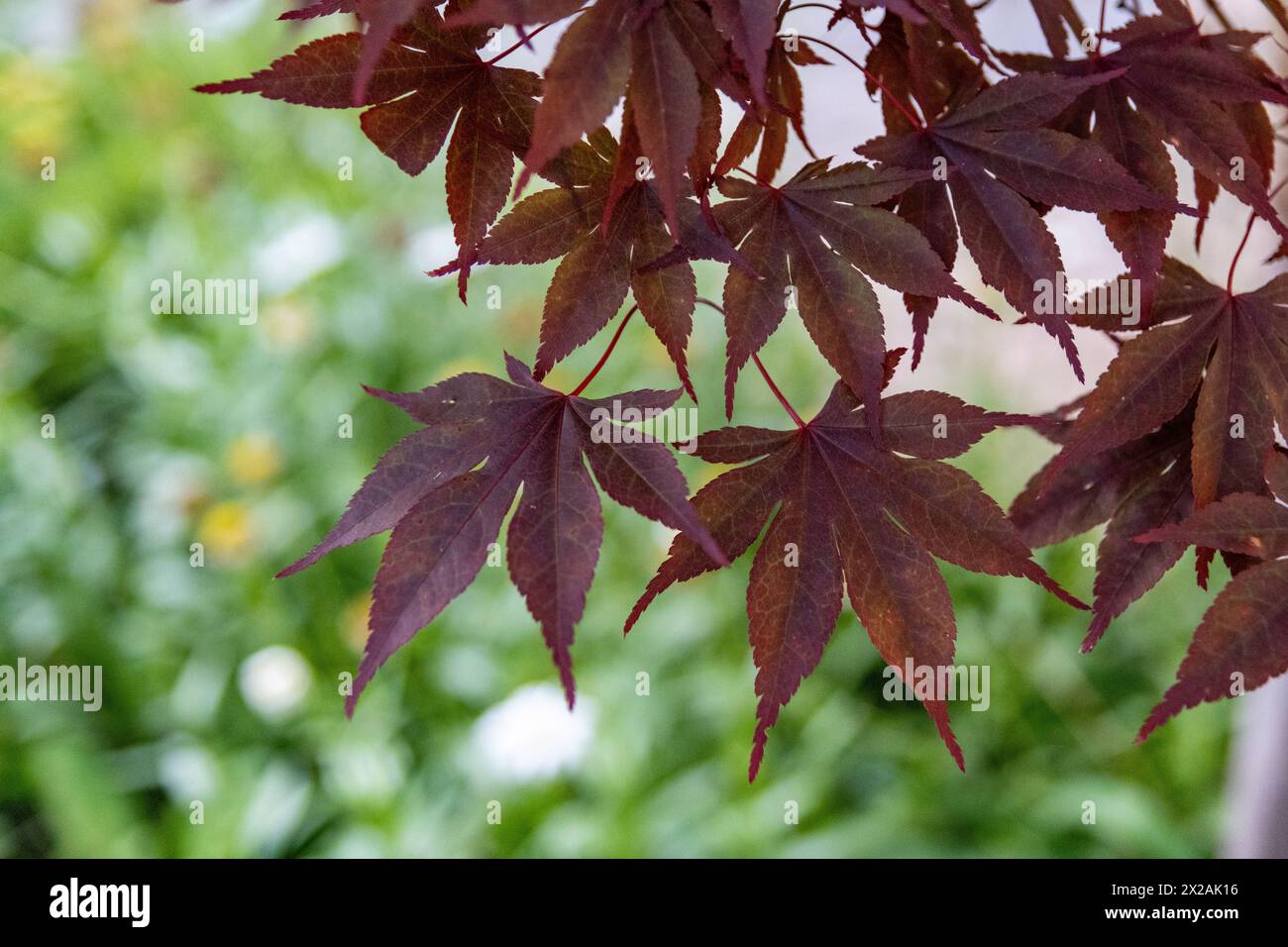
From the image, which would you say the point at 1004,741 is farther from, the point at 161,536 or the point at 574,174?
the point at 574,174

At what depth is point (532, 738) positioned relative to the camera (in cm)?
173

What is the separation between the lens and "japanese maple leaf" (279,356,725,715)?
0.54 meters

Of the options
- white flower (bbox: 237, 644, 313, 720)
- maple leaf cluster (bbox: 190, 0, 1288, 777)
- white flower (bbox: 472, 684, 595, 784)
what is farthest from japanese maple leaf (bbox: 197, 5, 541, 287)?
white flower (bbox: 237, 644, 313, 720)

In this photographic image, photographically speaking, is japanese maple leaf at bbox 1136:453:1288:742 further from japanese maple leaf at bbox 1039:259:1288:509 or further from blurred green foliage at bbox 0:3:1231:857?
blurred green foliage at bbox 0:3:1231:857

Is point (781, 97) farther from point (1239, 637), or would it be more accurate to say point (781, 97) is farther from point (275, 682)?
point (275, 682)

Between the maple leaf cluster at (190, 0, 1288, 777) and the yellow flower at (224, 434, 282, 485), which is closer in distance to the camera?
the maple leaf cluster at (190, 0, 1288, 777)

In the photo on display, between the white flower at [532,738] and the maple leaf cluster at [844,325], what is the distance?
1.14 m

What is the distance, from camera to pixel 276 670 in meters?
1.80

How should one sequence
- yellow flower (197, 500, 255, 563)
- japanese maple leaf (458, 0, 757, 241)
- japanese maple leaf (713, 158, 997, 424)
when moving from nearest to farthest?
japanese maple leaf (458, 0, 757, 241), japanese maple leaf (713, 158, 997, 424), yellow flower (197, 500, 255, 563)

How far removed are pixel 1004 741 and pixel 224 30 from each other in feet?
8.15

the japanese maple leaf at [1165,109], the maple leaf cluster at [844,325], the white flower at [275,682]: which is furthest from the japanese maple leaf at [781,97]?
the white flower at [275,682]

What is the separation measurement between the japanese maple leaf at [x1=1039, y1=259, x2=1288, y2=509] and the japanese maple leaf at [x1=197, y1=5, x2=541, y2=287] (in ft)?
1.10

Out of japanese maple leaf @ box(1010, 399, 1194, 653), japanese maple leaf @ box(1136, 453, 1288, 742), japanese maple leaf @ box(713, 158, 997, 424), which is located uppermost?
japanese maple leaf @ box(713, 158, 997, 424)

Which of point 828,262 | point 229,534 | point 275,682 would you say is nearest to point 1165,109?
point 828,262
